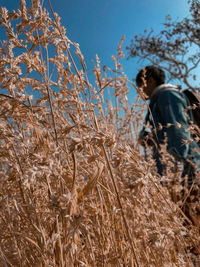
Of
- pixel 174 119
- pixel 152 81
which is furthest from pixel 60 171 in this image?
pixel 152 81

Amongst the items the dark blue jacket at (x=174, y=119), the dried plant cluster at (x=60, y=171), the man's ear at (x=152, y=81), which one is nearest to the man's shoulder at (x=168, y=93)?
the dark blue jacket at (x=174, y=119)

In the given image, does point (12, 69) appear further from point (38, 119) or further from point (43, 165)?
point (43, 165)

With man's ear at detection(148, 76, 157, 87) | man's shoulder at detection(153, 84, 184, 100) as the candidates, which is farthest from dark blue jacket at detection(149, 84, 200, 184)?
man's ear at detection(148, 76, 157, 87)

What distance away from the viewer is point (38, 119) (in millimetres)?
599

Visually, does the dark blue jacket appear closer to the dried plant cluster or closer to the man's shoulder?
the man's shoulder

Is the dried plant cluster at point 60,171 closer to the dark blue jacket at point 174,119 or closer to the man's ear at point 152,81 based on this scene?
the dark blue jacket at point 174,119

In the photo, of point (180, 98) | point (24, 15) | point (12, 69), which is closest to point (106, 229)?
point (12, 69)

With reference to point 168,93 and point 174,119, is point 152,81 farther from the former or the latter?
point 174,119

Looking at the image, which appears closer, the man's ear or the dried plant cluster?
the dried plant cluster

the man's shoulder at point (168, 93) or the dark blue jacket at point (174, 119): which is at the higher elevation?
the man's shoulder at point (168, 93)

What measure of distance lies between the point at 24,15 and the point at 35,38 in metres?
0.08

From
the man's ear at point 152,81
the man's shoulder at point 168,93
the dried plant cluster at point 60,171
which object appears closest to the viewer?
the dried plant cluster at point 60,171

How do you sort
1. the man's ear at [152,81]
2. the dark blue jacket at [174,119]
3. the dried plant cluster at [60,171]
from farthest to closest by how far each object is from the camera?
the man's ear at [152,81]
the dark blue jacket at [174,119]
the dried plant cluster at [60,171]

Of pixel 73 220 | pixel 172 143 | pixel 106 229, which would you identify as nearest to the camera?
pixel 73 220
